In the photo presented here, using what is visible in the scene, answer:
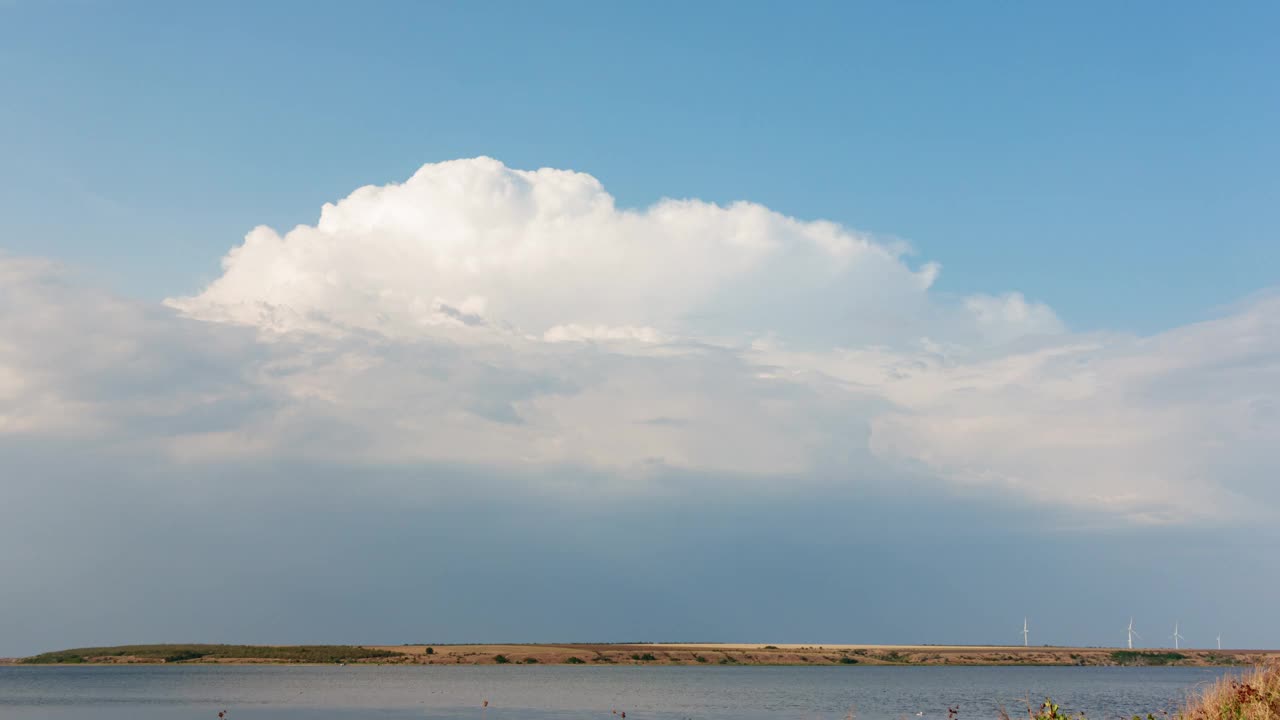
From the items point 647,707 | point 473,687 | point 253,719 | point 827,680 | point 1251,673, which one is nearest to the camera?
point 1251,673

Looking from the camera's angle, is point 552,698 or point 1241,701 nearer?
point 1241,701

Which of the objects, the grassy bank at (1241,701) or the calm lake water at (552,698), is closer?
the grassy bank at (1241,701)

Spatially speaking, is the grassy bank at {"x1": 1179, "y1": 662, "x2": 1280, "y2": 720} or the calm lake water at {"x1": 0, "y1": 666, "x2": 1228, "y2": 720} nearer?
the grassy bank at {"x1": 1179, "y1": 662, "x2": 1280, "y2": 720}

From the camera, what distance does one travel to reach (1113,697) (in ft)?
333

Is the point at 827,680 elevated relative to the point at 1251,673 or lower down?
lower down

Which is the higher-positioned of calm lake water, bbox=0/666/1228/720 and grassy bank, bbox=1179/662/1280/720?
grassy bank, bbox=1179/662/1280/720

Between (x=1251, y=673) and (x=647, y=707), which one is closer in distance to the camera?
(x=1251, y=673)

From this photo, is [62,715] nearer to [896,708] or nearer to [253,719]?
[253,719]

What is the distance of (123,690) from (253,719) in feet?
195

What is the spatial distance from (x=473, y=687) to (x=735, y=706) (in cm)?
4133

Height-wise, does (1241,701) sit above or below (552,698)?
above

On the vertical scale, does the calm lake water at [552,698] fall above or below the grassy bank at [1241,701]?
below

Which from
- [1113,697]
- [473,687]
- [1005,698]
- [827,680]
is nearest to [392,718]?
[473,687]

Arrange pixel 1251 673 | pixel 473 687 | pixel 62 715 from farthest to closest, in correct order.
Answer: pixel 473 687, pixel 62 715, pixel 1251 673
